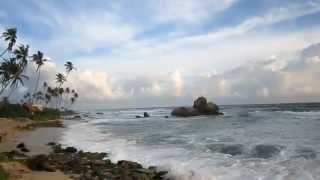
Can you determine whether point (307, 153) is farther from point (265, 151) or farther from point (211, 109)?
point (211, 109)

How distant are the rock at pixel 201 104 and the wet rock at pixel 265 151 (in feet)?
219

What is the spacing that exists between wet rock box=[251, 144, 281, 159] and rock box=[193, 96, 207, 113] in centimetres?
6685

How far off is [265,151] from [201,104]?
71.0m

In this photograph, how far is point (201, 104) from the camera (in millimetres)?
95125

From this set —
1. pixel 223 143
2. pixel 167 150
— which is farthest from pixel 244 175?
pixel 223 143

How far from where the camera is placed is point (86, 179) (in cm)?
1738

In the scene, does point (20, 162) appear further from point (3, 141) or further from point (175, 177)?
point (3, 141)

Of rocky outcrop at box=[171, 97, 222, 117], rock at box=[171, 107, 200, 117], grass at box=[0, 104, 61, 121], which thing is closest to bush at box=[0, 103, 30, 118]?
grass at box=[0, 104, 61, 121]

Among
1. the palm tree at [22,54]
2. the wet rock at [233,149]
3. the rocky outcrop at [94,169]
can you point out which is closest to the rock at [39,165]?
the rocky outcrop at [94,169]

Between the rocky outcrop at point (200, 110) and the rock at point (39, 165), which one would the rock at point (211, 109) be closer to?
the rocky outcrop at point (200, 110)

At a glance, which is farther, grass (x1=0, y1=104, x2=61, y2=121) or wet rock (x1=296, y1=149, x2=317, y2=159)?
grass (x1=0, y1=104, x2=61, y2=121)

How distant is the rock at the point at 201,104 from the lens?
307 feet

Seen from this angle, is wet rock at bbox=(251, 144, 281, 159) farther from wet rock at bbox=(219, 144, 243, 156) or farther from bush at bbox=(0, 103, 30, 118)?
bush at bbox=(0, 103, 30, 118)

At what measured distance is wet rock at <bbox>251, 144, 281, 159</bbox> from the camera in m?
22.8
